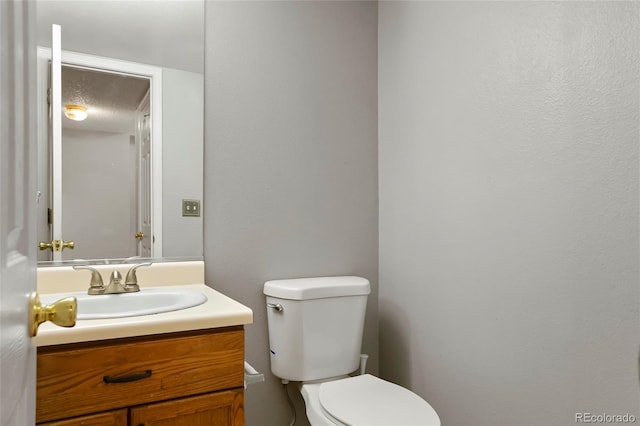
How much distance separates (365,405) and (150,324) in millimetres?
754

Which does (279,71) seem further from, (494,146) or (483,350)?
(483,350)

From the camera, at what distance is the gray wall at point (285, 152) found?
1738mm

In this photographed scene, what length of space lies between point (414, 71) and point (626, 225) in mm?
1070

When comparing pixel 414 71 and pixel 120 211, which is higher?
pixel 414 71

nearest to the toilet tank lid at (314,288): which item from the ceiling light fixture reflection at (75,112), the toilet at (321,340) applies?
the toilet at (321,340)

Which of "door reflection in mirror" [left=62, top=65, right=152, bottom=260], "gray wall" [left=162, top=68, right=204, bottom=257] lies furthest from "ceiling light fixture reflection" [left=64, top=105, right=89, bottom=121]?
"gray wall" [left=162, top=68, right=204, bottom=257]

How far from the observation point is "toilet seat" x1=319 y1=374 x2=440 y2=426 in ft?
4.19

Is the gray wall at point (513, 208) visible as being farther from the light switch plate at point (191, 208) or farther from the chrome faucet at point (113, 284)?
the chrome faucet at point (113, 284)

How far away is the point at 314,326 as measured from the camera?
167 centimetres

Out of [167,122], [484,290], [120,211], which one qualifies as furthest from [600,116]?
[120,211]

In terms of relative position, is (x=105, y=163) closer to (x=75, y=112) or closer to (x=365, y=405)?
(x=75, y=112)

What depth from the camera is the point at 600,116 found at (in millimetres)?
1168

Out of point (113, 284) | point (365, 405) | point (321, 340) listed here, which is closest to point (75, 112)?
point (113, 284)

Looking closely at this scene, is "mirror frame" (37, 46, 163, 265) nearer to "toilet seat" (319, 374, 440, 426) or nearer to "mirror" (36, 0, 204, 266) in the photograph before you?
"mirror" (36, 0, 204, 266)
